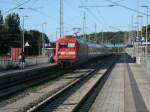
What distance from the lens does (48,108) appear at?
17.9 metres

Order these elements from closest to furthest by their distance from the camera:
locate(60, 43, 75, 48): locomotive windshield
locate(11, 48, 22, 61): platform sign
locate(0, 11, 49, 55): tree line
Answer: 1. locate(60, 43, 75, 48): locomotive windshield
2. locate(11, 48, 22, 61): platform sign
3. locate(0, 11, 49, 55): tree line

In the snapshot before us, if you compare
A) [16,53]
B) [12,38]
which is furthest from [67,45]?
[12,38]

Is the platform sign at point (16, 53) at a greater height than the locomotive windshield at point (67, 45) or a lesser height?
lesser

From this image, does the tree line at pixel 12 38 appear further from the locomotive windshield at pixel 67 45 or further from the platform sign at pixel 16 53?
the locomotive windshield at pixel 67 45

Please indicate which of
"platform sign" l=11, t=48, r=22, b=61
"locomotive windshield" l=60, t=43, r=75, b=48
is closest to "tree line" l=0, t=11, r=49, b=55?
"platform sign" l=11, t=48, r=22, b=61

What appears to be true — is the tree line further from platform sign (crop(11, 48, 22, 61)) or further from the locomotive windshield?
the locomotive windshield

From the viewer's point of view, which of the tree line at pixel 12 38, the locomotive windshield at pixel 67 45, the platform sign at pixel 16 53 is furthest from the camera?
the tree line at pixel 12 38

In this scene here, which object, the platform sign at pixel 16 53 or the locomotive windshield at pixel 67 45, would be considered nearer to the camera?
the locomotive windshield at pixel 67 45

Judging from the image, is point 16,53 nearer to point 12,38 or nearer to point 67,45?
point 67,45

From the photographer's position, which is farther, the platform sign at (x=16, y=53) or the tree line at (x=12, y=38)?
the tree line at (x=12, y=38)

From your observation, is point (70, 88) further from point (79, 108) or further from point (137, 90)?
point (79, 108)

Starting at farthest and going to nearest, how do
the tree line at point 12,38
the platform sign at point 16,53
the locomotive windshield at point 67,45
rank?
the tree line at point 12,38 < the platform sign at point 16,53 < the locomotive windshield at point 67,45

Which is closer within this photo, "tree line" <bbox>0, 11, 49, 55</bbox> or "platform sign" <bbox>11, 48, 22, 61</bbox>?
"platform sign" <bbox>11, 48, 22, 61</bbox>

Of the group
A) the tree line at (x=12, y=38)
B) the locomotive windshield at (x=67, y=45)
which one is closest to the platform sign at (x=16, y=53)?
the locomotive windshield at (x=67, y=45)
